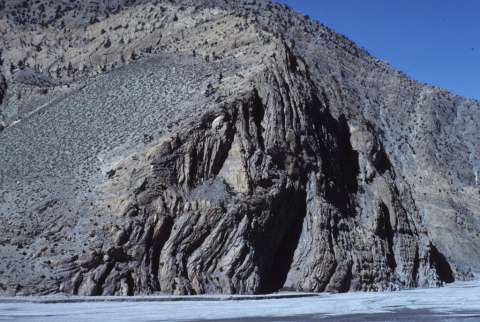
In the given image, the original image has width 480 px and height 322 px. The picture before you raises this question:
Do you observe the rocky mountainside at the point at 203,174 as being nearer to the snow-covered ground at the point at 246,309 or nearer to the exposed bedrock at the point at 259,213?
the exposed bedrock at the point at 259,213

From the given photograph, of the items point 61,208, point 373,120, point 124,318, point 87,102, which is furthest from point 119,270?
point 373,120

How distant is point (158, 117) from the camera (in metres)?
40.6

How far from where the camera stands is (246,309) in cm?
2572

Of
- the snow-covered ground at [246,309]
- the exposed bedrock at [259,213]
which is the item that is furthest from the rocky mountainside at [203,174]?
the snow-covered ground at [246,309]

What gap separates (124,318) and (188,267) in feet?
35.4

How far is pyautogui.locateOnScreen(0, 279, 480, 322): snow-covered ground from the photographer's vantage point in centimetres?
2175

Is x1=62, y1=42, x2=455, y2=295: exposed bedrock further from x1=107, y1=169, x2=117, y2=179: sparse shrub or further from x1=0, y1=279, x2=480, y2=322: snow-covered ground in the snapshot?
x1=0, y1=279, x2=480, y2=322: snow-covered ground

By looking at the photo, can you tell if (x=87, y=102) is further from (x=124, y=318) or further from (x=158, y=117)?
(x=124, y=318)

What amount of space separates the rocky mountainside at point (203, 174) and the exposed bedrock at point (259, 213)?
11 cm

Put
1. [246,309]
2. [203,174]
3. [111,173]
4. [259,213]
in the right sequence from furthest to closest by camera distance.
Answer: [203,174] < [259,213] < [111,173] < [246,309]

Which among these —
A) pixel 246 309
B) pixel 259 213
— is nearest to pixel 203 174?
pixel 259 213

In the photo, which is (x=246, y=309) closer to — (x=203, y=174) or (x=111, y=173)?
(x=203, y=174)

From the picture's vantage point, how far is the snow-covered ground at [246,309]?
21750mm

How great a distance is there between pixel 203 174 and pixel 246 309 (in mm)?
11691
